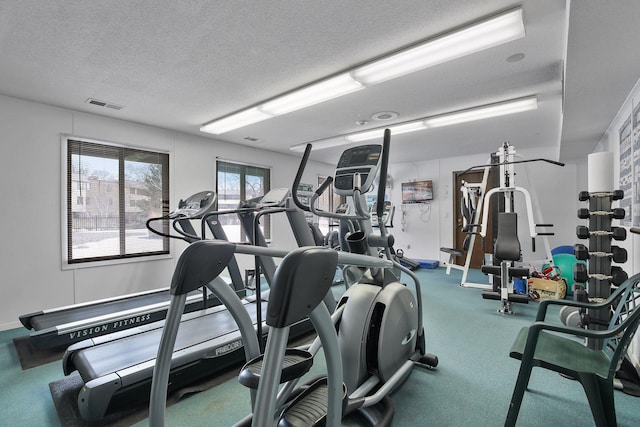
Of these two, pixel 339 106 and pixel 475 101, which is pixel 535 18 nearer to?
pixel 475 101

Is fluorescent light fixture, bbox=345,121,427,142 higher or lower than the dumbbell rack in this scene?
higher

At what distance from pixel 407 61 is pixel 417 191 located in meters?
5.04

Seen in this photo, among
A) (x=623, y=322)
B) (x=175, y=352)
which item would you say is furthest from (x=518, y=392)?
(x=175, y=352)

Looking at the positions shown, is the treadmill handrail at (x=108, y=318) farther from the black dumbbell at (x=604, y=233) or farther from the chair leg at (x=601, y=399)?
the black dumbbell at (x=604, y=233)

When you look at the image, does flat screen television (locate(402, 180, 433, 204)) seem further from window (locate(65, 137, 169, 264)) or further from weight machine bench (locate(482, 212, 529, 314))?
window (locate(65, 137, 169, 264))

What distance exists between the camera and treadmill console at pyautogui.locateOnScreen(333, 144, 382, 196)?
2.05 meters

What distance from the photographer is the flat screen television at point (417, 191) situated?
695 centimetres

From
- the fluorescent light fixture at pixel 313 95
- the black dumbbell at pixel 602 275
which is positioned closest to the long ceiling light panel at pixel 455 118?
the fluorescent light fixture at pixel 313 95

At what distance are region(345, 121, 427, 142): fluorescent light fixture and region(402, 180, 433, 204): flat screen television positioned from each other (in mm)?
2674

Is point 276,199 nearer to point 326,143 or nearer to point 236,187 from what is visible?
point 326,143

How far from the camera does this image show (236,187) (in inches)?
221

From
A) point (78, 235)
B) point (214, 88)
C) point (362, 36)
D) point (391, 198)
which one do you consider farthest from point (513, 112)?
point (78, 235)

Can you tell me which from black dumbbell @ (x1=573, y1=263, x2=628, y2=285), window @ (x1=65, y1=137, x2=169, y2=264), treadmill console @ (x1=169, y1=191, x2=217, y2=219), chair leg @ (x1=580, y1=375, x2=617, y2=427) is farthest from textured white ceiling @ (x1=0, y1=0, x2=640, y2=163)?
chair leg @ (x1=580, y1=375, x2=617, y2=427)

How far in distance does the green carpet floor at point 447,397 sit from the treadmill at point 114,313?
0.24 metres
